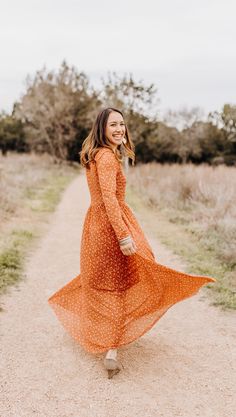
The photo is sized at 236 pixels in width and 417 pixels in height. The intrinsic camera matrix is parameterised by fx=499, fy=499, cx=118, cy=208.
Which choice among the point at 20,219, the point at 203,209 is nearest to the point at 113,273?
the point at 20,219

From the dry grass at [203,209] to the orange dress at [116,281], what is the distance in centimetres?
209

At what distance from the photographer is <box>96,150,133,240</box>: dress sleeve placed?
142 inches

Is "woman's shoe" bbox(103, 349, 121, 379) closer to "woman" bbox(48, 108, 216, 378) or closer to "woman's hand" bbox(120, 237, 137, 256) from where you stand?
"woman" bbox(48, 108, 216, 378)

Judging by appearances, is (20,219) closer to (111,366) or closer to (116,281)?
(116,281)

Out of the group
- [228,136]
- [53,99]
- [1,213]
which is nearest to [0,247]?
[1,213]

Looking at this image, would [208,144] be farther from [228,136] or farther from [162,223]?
[162,223]

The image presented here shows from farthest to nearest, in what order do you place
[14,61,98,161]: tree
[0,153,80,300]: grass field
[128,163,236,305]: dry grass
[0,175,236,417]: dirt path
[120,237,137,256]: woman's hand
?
[14,61,98,161]: tree → [128,163,236,305]: dry grass → [0,153,80,300]: grass field → [120,237,137,256]: woman's hand → [0,175,236,417]: dirt path

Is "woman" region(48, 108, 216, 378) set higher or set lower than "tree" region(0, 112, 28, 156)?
higher

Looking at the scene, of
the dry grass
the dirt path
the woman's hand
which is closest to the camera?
the dirt path

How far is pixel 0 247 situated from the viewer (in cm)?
823

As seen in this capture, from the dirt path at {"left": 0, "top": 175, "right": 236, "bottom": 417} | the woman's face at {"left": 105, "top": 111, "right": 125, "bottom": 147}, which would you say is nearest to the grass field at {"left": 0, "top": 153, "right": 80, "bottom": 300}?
the dirt path at {"left": 0, "top": 175, "right": 236, "bottom": 417}

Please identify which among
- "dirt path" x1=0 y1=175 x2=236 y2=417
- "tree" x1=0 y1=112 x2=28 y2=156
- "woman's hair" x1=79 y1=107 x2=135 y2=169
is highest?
"woman's hair" x1=79 y1=107 x2=135 y2=169

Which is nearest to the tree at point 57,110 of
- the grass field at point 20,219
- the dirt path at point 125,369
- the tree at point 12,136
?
the tree at point 12,136

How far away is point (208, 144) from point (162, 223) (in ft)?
105
